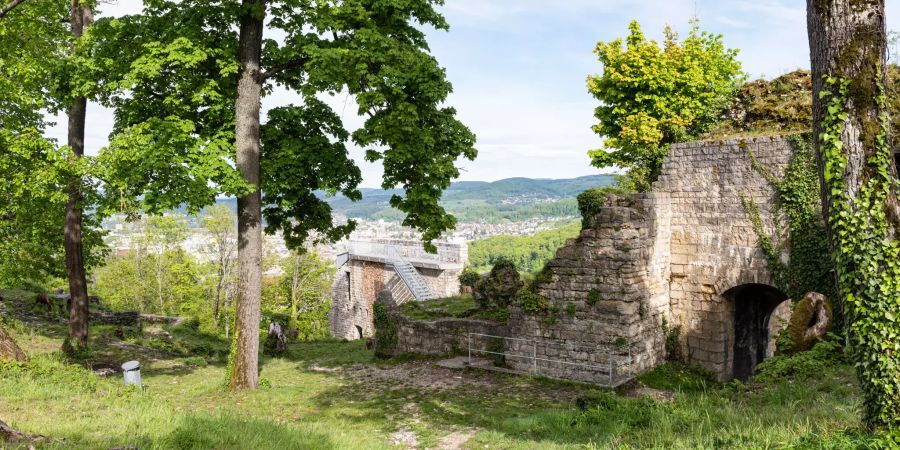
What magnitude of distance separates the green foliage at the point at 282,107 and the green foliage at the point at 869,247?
7578 millimetres

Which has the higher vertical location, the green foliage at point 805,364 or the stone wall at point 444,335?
the green foliage at point 805,364

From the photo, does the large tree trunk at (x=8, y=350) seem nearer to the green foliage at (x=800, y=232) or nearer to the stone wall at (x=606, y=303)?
the stone wall at (x=606, y=303)

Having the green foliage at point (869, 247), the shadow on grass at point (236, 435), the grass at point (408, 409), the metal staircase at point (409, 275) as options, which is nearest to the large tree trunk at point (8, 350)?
the grass at point (408, 409)

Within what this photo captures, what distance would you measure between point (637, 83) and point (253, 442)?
21.4m

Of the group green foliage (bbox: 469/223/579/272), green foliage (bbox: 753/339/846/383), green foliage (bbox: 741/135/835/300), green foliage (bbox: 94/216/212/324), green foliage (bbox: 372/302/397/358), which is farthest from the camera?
green foliage (bbox: 469/223/579/272)

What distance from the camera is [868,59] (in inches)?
230

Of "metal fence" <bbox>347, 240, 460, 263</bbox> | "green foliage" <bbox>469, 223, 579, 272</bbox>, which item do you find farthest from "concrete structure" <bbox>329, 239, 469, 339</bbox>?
"green foliage" <bbox>469, 223, 579, 272</bbox>

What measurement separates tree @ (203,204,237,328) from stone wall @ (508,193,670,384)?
2830 cm

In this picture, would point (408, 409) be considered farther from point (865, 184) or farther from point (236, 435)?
point (865, 184)

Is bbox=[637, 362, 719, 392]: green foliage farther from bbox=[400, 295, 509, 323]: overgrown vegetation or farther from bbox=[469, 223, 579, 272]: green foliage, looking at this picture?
bbox=[469, 223, 579, 272]: green foliage

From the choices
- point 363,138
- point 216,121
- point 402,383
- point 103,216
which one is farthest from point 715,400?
point 103,216

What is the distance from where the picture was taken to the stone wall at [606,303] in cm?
1357

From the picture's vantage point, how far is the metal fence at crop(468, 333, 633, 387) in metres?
13.5

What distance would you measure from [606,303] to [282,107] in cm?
877
